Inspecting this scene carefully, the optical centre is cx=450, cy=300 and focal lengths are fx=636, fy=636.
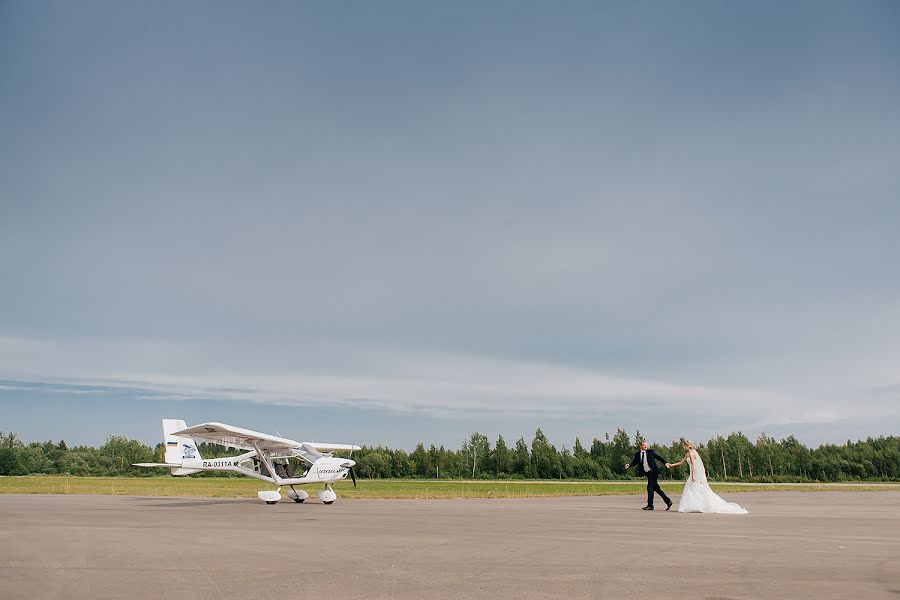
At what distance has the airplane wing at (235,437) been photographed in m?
26.5

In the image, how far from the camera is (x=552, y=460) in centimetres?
12888

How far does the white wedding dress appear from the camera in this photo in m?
19.2

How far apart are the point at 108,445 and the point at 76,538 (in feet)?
521

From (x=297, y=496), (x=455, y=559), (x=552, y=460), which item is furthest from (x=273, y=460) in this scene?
(x=552, y=460)

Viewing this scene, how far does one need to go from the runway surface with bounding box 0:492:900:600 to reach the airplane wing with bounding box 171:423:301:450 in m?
9.80

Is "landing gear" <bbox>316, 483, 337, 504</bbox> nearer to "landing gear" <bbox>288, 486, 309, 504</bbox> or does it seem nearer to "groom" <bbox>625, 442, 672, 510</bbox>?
"landing gear" <bbox>288, 486, 309, 504</bbox>

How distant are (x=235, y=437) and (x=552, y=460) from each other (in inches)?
4275

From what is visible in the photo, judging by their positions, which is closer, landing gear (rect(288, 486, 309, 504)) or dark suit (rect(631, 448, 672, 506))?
dark suit (rect(631, 448, 672, 506))

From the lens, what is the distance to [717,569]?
8188mm

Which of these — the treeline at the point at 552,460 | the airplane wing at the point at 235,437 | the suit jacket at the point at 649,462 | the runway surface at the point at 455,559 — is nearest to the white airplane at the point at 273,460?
the airplane wing at the point at 235,437

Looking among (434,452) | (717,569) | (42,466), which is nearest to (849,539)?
(717,569)

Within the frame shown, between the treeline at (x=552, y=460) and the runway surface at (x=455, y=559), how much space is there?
10418 cm

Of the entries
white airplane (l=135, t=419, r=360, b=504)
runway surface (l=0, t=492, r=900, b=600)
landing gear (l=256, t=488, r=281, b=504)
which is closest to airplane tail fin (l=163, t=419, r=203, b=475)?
white airplane (l=135, t=419, r=360, b=504)

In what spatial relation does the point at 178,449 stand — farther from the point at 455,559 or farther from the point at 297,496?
the point at 455,559
